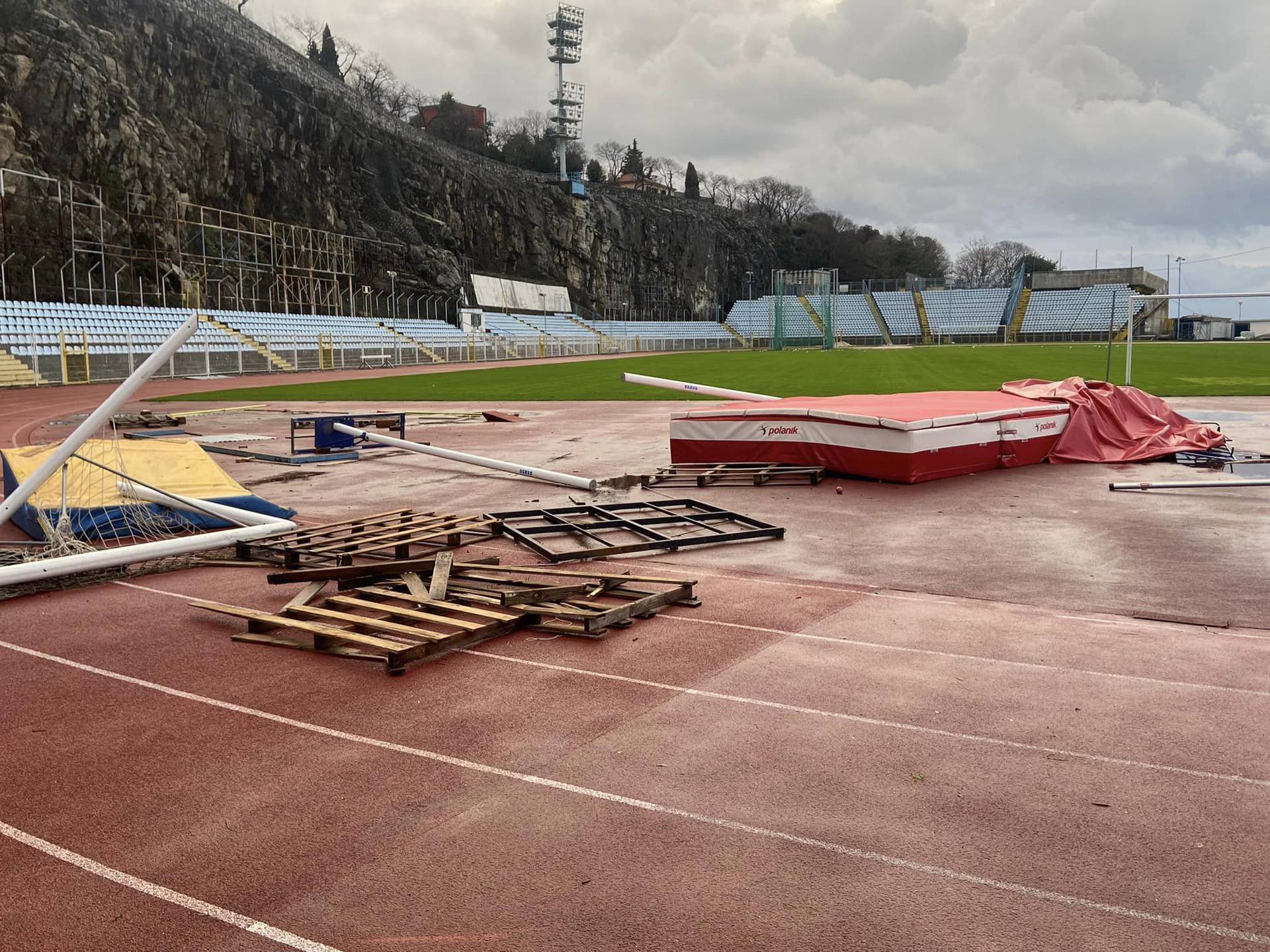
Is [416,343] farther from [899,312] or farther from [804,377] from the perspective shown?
[899,312]

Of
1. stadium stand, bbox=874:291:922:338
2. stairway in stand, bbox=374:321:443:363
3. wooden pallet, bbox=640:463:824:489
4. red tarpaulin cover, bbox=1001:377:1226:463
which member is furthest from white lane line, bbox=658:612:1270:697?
stadium stand, bbox=874:291:922:338

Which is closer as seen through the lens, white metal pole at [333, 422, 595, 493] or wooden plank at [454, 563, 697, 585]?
wooden plank at [454, 563, 697, 585]

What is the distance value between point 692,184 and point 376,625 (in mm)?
154770

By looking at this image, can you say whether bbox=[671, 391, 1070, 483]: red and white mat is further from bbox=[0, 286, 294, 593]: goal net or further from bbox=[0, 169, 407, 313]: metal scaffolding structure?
bbox=[0, 169, 407, 313]: metal scaffolding structure

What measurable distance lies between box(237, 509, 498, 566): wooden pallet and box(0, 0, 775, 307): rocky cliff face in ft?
152

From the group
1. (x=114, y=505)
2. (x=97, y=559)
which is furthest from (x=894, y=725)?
(x=114, y=505)

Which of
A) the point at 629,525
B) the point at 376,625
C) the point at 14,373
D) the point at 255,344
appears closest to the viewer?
the point at 376,625

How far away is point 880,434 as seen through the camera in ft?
40.0

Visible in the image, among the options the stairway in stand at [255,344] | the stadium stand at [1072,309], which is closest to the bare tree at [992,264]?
the stadium stand at [1072,309]

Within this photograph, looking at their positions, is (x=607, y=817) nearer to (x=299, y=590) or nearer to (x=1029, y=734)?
(x=1029, y=734)

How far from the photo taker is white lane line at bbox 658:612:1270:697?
17.9 ft

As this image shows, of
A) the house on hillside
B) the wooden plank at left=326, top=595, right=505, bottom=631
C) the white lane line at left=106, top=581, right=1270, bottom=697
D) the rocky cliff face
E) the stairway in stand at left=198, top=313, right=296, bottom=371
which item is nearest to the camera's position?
the white lane line at left=106, top=581, right=1270, bottom=697

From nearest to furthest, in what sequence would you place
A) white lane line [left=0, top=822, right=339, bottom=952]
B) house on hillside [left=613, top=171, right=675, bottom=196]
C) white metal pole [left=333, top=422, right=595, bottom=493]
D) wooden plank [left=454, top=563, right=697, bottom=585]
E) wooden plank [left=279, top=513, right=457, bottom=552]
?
white lane line [left=0, top=822, right=339, bottom=952], wooden plank [left=454, top=563, right=697, bottom=585], wooden plank [left=279, top=513, right=457, bottom=552], white metal pole [left=333, top=422, right=595, bottom=493], house on hillside [left=613, top=171, right=675, bottom=196]

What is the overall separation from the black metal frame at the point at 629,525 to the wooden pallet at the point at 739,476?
1.54 m
